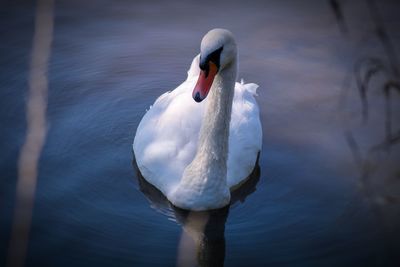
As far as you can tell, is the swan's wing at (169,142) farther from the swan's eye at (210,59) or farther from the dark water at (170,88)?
the swan's eye at (210,59)

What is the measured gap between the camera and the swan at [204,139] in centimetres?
505

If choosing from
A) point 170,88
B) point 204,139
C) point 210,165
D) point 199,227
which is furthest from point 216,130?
point 170,88

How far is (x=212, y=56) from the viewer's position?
4.93m

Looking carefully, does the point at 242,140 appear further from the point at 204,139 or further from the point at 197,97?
the point at 197,97

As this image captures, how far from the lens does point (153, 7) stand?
9812 mm

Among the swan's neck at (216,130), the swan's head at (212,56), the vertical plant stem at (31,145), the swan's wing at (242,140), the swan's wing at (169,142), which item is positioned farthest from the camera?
the swan's wing at (242,140)

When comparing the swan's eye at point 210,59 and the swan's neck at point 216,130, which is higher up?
the swan's eye at point 210,59

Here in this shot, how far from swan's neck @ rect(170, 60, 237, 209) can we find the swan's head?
40cm

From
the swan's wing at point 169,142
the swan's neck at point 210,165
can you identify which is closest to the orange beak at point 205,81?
the swan's neck at point 210,165

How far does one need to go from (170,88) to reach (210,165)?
2.62m

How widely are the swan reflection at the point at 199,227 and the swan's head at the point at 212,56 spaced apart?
4.33 ft

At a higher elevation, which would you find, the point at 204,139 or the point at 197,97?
the point at 197,97

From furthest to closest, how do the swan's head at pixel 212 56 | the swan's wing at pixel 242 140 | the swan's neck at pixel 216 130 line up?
the swan's wing at pixel 242 140 < the swan's neck at pixel 216 130 < the swan's head at pixel 212 56

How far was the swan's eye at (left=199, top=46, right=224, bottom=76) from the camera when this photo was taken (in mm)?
4891
